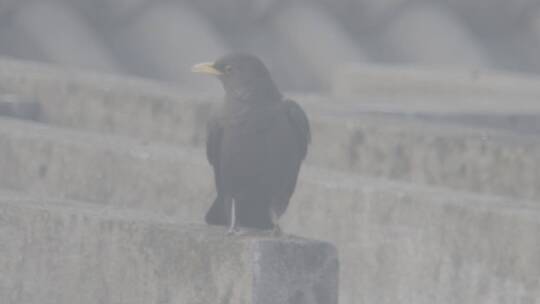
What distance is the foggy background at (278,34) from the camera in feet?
52.1

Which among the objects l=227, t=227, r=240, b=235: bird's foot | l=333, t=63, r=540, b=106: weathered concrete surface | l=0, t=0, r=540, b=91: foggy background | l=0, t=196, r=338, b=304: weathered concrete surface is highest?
l=0, t=0, r=540, b=91: foggy background

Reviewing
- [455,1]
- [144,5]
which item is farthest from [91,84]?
[455,1]

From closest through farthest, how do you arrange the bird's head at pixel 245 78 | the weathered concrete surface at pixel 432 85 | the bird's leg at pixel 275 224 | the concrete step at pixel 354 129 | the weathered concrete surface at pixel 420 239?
the bird's leg at pixel 275 224, the bird's head at pixel 245 78, the weathered concrete surface at pixel 420 239, the concrete step at pixel 354 129, the weathered concrete surface at pixel 432 85

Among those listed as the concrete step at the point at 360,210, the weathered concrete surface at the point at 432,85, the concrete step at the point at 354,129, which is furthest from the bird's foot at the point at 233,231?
the weathered concrete surface at the point at 432,85

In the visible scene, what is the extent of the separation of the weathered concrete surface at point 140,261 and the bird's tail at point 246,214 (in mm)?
164

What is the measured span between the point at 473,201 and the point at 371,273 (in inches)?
22.7

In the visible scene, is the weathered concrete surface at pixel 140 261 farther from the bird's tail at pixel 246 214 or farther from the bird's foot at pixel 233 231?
the bird's tail at pixel 246 214

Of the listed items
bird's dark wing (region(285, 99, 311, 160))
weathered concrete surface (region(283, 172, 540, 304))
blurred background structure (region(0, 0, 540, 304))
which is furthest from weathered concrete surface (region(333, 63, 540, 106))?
bird's dark wing (region(285, 99, 311, 160))

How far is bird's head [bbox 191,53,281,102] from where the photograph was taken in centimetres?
527

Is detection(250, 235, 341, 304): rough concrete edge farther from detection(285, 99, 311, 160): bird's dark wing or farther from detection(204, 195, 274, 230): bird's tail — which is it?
detection(285, 99, 311, 160): bird's dark wing

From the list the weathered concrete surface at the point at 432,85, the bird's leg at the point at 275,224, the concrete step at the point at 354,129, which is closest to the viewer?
the bird's leg at the point at 275,224

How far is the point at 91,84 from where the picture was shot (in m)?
9.24

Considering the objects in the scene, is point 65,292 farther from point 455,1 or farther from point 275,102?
point 455,1

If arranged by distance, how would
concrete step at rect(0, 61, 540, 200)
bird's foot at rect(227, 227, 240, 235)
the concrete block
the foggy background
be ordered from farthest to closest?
the foggy background
the concrete block
concrete step at rect(0, 61, 540, 200)
bird's foot at rect(227, 227, 240, 235)
